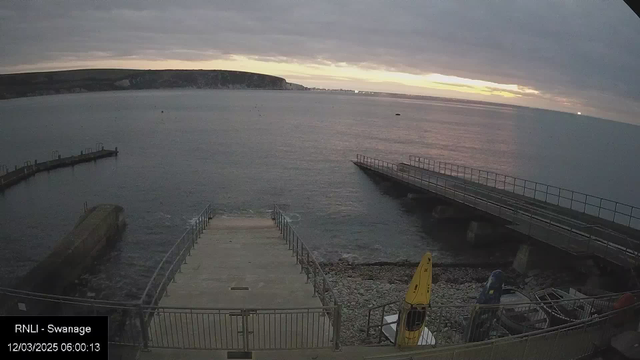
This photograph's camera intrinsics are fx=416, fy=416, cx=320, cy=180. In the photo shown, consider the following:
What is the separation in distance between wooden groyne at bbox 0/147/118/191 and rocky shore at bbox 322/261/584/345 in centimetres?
3530

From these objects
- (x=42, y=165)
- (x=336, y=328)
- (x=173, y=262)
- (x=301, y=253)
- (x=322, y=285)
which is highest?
(x=336, y=328)

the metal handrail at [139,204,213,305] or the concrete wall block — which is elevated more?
the metal handrail at [139,204,213,305]

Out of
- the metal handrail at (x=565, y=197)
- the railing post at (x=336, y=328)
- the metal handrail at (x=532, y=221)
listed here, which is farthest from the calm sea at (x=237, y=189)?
the railing post at (x=336, y=328)

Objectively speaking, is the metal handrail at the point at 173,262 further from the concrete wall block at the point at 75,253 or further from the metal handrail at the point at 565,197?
the metal handrail at the point at 565,197

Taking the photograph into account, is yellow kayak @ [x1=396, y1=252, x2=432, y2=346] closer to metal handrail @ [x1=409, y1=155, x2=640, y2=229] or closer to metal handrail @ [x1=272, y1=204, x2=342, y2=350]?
metal handrail @ [x1=272, y1=204, x2=342, y2=350]

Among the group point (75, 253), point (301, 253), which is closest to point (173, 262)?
point (301, 253)

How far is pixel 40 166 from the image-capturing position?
47219mm

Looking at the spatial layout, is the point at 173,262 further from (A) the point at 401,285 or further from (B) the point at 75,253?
(B) the point at 75,253

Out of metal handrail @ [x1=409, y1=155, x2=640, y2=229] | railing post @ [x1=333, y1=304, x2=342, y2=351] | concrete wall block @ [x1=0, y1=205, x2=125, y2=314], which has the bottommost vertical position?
concrete wall block @ [x1=0, y1=205, x2=125, y2=314]

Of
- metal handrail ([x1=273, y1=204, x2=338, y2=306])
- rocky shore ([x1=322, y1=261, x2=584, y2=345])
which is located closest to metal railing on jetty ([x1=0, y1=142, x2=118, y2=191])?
metal handrail ([x1=273, y1=204, x2=338, y2=306])

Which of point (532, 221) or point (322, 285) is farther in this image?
point (532, 221)

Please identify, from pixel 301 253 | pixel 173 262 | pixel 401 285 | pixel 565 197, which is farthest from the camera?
pixel 565 197

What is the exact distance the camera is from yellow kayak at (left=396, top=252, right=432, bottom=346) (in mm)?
8109

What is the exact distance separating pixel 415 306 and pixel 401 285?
12.4 meters
